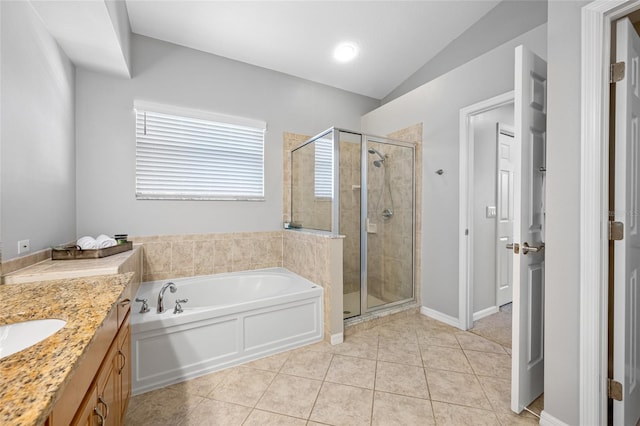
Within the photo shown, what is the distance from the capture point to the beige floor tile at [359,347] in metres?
2.17

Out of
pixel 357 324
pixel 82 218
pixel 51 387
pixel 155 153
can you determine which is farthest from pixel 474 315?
pixel 82 218

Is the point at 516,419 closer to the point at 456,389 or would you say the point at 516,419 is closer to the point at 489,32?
the point at 456,389

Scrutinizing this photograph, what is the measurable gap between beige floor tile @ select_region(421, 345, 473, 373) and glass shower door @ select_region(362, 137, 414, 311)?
0.70 m

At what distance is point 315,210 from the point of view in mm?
2809

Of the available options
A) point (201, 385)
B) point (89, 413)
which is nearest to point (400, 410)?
point (201, 385)

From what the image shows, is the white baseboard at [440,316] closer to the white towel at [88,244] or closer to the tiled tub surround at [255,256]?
the tiled tub surround at [255,256]

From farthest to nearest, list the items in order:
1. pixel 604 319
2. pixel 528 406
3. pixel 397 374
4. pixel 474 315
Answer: pixel 474 315, pixel 397 374, pixel 528 406, pixel 604 319

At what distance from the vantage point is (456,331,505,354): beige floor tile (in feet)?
7.36

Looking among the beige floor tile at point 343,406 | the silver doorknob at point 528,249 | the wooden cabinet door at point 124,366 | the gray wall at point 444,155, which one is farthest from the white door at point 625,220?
the wooden cabinet door at point 124,366

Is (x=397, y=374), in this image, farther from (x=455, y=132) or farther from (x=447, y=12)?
(x=447, y=12)

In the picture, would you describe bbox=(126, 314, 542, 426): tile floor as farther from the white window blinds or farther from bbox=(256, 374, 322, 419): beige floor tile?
the white window blinds

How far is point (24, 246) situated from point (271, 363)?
170cm

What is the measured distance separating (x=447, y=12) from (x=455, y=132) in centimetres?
114

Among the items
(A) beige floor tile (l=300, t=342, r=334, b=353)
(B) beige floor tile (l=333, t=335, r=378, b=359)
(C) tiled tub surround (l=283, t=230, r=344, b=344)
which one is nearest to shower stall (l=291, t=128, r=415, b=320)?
(C) tiled tub surround (l=283, t=230, r=344, b=344)
